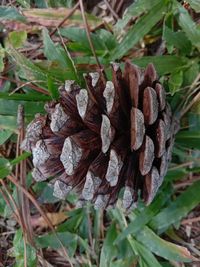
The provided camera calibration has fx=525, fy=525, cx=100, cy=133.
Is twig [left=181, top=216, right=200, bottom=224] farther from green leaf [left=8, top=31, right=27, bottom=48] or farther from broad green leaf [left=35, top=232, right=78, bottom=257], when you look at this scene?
green leaf [left=8, top=31, right=27, bottom=48]

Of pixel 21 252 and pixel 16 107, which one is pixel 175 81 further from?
pixel 21 252

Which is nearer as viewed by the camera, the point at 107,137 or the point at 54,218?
the point at 107,137

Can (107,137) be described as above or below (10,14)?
below

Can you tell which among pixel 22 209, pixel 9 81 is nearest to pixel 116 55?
pixel 9 81

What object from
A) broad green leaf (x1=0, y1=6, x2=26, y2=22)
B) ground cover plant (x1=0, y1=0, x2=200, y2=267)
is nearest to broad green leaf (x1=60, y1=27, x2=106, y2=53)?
ground cover plant (x1=0, y1=0, x2=200, y2=267)

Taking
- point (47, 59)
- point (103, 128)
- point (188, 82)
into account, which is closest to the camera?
point (103, 128)

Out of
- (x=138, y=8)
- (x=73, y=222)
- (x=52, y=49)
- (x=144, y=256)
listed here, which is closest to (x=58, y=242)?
(x=73, y=222)

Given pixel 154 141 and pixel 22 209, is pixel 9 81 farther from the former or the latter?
pixel 154 141
